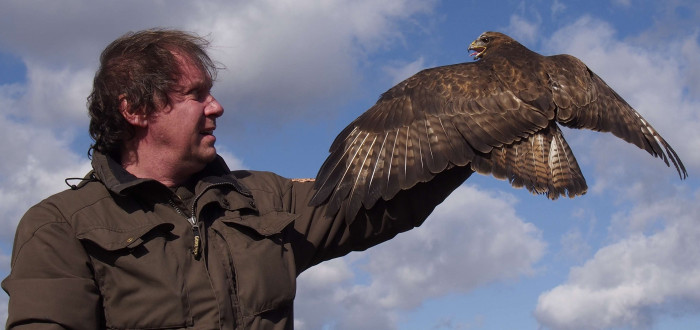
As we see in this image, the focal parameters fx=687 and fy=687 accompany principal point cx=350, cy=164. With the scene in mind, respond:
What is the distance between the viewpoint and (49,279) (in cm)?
257

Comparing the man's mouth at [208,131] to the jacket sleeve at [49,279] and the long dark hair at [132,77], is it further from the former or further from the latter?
the jacket sleeve at [49,279]

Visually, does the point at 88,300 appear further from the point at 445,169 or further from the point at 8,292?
the point at 445,169

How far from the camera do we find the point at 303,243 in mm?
3311

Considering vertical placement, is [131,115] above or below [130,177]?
above

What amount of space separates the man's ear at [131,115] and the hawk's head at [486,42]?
13.3 ft

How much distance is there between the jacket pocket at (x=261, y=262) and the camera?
278 centimetres

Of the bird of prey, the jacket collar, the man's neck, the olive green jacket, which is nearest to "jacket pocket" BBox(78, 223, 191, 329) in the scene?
the olive green jacket

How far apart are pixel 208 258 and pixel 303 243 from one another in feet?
2.02

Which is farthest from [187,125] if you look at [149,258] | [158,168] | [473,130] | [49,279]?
[473,130]

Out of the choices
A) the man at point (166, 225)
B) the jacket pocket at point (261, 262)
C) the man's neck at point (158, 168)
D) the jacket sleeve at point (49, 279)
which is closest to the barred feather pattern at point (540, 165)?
the man at point (166, 225)

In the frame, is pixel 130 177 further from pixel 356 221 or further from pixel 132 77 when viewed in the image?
pixel 356 221

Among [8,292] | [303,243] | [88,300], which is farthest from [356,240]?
[8,292]

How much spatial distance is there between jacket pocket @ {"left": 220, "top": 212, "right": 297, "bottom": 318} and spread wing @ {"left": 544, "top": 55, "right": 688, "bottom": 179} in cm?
229

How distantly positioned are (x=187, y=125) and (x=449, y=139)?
1552 mm
